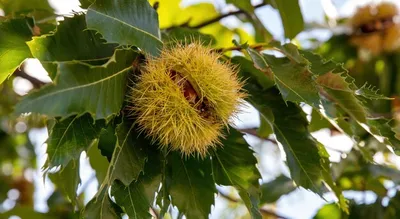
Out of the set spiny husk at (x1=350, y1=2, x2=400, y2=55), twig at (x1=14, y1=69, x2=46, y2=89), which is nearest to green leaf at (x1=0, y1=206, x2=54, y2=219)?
twig at (x1=14, y1=69, x2=46, y2=89)

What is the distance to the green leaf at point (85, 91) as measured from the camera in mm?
601

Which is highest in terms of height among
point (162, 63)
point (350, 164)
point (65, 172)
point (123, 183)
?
point (162, 63)

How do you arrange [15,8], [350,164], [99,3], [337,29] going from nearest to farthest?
[99,3], [15,8], [350,164], [337,29]

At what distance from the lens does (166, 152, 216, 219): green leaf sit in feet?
2.89

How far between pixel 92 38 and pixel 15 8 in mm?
610

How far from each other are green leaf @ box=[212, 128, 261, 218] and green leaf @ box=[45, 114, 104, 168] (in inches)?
8.9

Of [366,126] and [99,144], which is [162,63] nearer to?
[99,144]

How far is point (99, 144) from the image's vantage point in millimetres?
791

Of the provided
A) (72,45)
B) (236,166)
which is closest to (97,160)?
(236,166)

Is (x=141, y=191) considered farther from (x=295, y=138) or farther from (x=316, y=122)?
(x=316, y=122)

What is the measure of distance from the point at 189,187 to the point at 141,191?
100 millimetres

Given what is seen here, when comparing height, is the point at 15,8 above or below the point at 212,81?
below

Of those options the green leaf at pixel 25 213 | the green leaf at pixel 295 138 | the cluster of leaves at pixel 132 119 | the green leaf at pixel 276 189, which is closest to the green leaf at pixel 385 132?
the cluster of leaves at pixel 132 119

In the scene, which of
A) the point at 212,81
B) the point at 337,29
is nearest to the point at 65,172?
the point at 212,81
